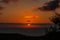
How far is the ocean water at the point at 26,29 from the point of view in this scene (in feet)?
10.1

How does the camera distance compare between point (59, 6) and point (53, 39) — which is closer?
point (59, 6)

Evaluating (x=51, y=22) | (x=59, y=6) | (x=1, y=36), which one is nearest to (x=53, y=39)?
(x=51, y=22)

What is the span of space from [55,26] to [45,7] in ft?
1.11

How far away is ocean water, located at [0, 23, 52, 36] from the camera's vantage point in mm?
3084

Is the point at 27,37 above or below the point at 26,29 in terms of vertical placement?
below

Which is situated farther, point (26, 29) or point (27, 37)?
point (27, 37)

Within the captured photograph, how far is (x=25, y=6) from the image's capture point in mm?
3086

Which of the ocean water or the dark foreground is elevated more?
the ocean water

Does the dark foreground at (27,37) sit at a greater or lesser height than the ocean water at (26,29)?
lesser

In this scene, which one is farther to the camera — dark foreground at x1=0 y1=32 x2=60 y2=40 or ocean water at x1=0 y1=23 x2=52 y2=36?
dark foreground at x1=0 y1=32 x2=60 y2=40

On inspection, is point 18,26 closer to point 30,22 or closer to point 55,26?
point 30,22

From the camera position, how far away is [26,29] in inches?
121

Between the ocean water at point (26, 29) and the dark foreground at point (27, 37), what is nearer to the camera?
the ocean water at point (26, 29)

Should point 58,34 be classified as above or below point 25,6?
below
